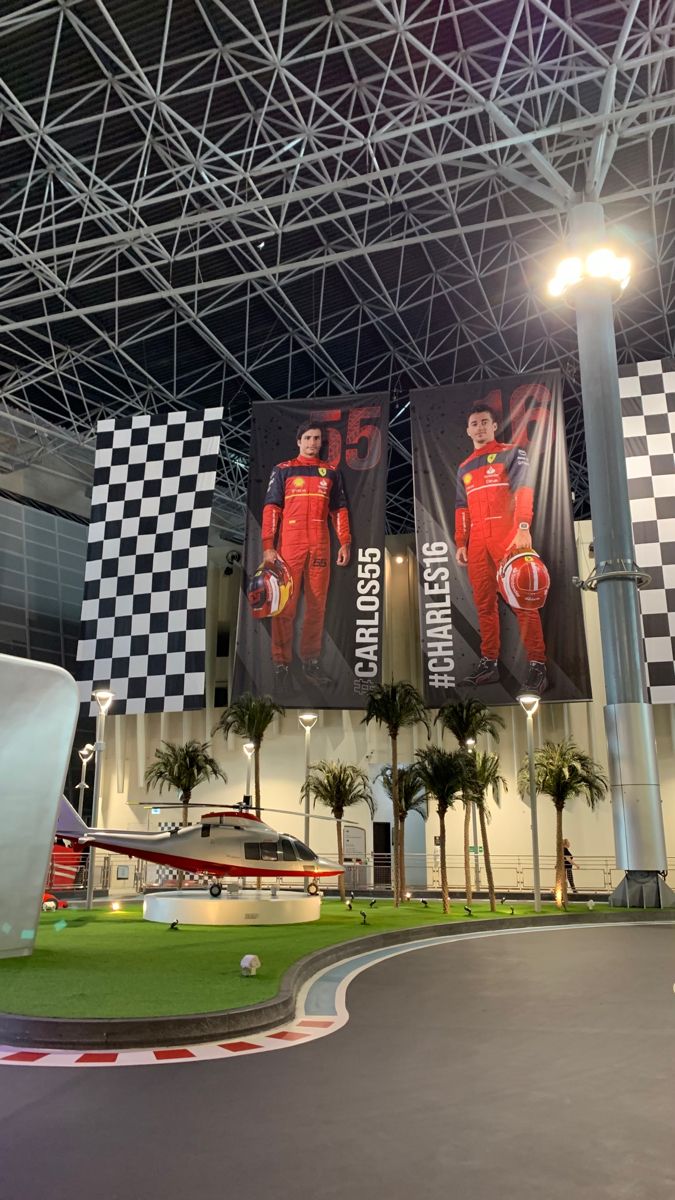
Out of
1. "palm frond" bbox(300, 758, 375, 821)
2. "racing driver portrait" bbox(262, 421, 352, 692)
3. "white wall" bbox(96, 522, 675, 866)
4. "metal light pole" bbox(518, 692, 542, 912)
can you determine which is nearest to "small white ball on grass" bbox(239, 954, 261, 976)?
"metal light pole" bbox(518, 692, 542, 912)

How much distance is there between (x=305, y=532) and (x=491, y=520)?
5.29 m

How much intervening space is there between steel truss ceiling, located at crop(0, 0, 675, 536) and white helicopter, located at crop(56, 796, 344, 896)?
14.5 meters

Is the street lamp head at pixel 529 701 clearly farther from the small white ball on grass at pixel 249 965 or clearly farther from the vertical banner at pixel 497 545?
the small white ball on grass at pixel 249 965

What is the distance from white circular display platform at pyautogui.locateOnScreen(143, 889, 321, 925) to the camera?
1670 centimetres

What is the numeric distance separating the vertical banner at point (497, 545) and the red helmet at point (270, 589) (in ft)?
12.8

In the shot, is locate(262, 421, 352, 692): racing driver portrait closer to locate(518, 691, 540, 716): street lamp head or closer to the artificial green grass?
locate(518, 691, 540, 716): street lamp head

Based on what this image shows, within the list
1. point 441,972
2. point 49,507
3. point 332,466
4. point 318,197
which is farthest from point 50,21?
point 49,507

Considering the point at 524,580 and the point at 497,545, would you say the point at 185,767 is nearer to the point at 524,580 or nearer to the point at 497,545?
the point at 497,545

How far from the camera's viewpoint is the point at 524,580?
23.2 m

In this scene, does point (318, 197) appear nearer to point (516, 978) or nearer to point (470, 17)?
point (470, 17)

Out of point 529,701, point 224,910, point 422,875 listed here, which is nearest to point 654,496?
point 529,701

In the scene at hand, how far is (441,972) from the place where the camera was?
10.8 meters

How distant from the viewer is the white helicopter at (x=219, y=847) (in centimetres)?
1770

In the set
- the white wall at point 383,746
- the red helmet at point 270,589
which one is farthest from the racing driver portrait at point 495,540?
the white wall at point 383,746
